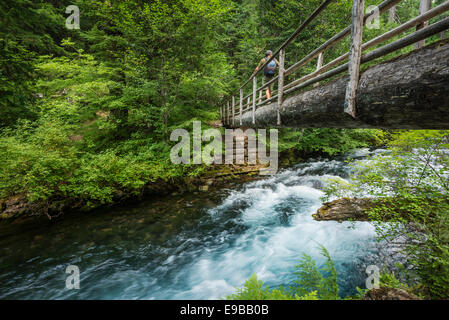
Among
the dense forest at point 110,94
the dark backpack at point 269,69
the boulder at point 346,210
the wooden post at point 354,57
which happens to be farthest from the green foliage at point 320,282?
the dark backpack at point 269,69

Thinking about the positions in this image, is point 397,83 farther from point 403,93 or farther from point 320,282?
point 320,282

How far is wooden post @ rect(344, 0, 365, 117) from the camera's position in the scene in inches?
81.1

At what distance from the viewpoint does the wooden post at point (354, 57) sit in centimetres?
206

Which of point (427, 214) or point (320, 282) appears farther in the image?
point (427, 214)

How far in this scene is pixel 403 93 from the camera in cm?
165

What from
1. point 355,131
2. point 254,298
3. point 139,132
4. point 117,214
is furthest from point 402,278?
point 355,131

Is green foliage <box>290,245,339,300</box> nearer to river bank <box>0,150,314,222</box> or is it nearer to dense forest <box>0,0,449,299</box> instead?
dense forest <box>0,0,449,299</box>

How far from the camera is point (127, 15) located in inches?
281

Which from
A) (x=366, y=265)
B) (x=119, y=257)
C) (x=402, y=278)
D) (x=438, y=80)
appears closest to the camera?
(x=438, y=80)

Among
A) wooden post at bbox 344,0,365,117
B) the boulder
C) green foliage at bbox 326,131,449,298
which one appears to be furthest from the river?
wooden post at bbox 344,0,365,117

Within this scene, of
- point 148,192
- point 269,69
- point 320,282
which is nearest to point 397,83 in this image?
point 320,282

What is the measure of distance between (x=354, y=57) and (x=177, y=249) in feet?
18.8

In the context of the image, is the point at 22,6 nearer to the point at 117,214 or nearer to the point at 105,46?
the point at 105,46

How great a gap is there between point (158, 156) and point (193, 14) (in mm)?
6380
